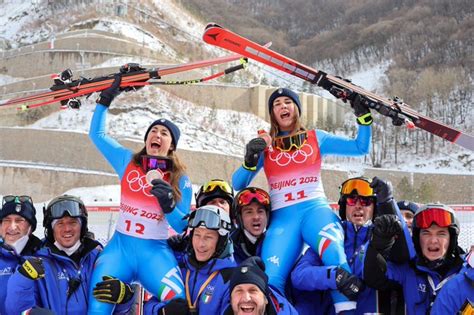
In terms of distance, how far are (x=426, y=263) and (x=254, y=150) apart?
1629 millimetres

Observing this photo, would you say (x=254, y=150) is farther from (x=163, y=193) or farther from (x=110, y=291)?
(x=110, y=291)

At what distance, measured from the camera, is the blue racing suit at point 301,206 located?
424 cm

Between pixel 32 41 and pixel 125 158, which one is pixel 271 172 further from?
pixel 32 41

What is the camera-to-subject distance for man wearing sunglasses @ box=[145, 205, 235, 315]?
144 inches

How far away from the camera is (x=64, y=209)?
4.19 metres

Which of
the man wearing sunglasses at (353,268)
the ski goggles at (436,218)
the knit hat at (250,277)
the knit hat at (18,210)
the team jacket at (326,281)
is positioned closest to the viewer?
the knit hat at (250,277)

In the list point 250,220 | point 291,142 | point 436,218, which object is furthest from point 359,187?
point 250,220

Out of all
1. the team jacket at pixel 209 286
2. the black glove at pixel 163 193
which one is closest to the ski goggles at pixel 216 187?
the black glove at pixel 163 193

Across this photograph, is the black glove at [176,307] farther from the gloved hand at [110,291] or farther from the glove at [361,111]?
the glove at [361,111]

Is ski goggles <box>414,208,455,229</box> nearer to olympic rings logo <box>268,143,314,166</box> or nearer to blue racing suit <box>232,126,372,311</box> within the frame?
blue racing suit <box>232,126,372,311</box>

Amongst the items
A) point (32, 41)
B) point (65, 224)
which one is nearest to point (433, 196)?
point (65, 224)

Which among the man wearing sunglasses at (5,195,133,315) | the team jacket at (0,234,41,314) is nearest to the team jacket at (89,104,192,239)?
the man wearing sunglasses at (5,195,133,315)

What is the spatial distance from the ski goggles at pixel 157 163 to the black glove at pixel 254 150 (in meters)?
0.68

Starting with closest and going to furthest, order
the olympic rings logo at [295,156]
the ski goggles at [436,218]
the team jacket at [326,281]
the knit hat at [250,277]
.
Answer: the knit hat at [250,277] → the ski goggles at [436,218] → the team jacket at [326,281] → the olympic rings logo at [295,156]
